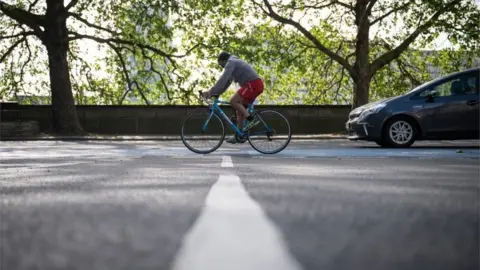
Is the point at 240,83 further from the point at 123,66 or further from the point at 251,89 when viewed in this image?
the point at 123,66

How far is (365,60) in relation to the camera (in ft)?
101

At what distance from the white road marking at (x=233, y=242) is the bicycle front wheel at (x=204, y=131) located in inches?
305

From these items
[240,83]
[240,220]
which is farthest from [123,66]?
[240,220]

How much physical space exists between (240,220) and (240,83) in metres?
8.30

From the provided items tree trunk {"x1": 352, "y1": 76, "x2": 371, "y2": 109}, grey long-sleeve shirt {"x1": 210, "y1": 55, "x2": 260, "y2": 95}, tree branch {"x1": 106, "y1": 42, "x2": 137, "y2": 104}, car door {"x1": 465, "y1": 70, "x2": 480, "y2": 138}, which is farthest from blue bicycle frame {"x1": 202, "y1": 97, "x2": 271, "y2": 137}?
tree trunk {"x1": 352, "y1": 76, "x2": 371, "y2": 109}

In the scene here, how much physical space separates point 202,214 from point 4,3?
987 inches

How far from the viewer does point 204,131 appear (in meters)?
13.2

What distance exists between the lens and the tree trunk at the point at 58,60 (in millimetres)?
29016

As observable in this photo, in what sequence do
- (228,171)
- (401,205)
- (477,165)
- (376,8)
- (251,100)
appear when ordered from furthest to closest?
(376,8) < (251,100) < (477,165) < (228,171) < (401,205)

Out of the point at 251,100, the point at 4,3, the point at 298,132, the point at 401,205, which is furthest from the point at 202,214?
the point at 298,132

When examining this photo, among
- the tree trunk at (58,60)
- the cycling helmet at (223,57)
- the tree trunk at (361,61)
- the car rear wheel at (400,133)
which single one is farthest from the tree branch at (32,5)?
the cycling helmet at (223,57)

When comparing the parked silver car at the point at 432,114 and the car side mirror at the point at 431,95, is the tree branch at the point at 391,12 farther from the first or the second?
the car side mirror at the point at 431,95

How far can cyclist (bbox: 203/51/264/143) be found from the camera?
1264 cm

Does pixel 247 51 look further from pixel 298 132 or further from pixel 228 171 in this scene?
pixel 228 171
